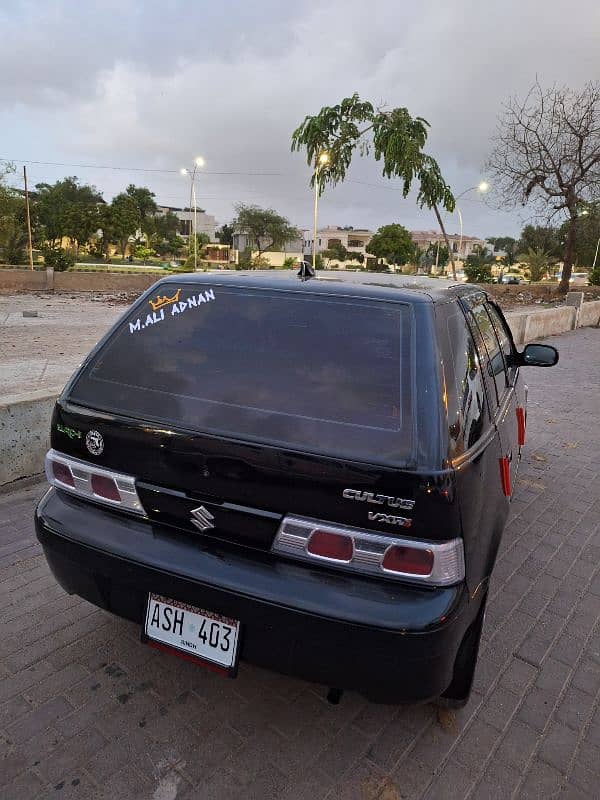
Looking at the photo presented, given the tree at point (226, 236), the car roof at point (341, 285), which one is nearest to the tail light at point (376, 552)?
the car roof at point (341, 285)

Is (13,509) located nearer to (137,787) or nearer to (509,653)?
(137,787)

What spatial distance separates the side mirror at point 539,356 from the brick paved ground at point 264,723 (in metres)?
1.56

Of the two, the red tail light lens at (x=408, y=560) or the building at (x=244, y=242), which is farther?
the building at (x=244, y=242)

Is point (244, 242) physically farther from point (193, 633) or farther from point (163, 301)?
point (193, 633)

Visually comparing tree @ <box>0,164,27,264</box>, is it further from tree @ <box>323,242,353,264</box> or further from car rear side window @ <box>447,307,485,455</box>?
tree @ <box>323,242,353,264</box>

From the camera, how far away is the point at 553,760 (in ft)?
6.56

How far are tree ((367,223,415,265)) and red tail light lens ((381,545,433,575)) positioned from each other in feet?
240

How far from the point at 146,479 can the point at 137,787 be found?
3.40 ft

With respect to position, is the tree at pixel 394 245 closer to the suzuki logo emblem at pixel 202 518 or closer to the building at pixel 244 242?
the building at pixel 244 242

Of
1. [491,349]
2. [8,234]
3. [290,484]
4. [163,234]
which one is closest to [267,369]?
[290,484]

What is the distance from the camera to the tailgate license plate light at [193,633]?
6.05 ft

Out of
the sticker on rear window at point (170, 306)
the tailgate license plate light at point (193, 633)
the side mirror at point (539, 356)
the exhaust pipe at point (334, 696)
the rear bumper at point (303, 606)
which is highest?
the sticker on rear window at point (170, 306)

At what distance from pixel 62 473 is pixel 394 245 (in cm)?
7307

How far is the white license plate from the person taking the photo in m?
1.84
